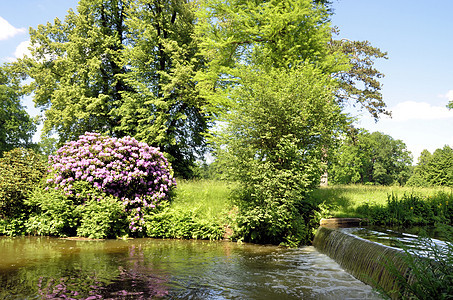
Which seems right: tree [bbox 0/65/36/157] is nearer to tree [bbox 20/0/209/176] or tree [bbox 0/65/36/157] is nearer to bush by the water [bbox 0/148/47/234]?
tree [bbox 20/0/209/176]

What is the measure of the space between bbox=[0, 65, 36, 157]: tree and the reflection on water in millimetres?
29156

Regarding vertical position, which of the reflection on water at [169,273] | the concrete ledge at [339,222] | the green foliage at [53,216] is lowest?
the reflection on water at [169,273]

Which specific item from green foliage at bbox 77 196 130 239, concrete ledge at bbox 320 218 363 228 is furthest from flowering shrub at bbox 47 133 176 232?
concrete ledge at bbox 320 218 363 228

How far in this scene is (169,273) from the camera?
7699 mm

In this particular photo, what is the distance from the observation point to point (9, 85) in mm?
38312

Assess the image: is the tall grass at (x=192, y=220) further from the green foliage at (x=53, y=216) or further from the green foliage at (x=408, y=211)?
the green foliage at (x=408, y=211)

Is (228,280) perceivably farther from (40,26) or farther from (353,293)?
(40,26)

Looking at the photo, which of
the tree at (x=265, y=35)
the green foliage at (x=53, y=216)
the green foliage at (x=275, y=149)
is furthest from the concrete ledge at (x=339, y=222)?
the green foliage at (x=53, y=216)

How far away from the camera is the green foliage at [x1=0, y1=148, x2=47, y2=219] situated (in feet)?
44.2

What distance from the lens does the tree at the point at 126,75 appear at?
2205 cm

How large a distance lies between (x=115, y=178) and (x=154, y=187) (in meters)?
1.76

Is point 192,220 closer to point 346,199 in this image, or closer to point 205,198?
point 205,198

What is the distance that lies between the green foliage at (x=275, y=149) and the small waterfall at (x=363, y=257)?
1597mm

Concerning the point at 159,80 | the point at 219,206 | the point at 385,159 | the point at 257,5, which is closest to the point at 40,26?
the point at 159,80
